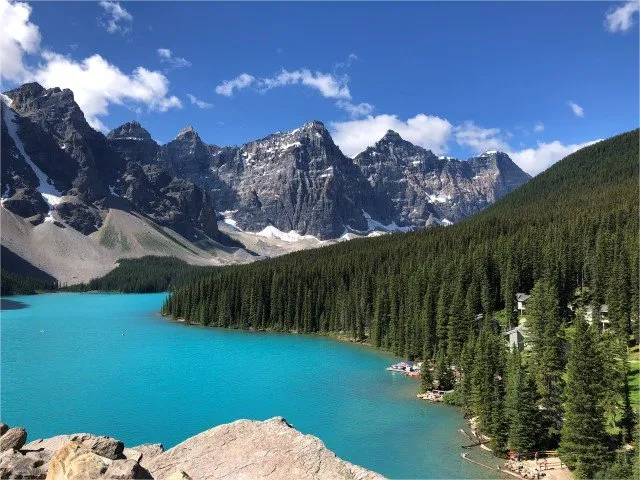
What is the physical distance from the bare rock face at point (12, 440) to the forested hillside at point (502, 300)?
3264cm

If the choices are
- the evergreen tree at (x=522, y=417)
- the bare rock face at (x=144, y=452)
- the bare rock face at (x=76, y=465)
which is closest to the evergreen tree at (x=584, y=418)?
the evergreen tree at (x=522, y=417)

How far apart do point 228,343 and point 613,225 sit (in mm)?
78124

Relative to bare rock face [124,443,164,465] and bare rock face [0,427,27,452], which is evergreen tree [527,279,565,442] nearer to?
bare rock face [124,443,164,465]

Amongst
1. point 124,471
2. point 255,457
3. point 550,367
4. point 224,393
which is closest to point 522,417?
point 550,367

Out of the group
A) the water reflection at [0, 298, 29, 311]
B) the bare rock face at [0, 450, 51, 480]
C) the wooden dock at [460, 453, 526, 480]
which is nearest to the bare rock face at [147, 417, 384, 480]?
the bare rock face at [0, 450, 51, 480]

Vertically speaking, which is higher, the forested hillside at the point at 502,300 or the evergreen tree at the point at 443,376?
the forested hillside at the point at 502,300

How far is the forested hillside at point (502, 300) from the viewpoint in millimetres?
38219

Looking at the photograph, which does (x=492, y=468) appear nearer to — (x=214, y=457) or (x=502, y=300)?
(x=214, y=457)

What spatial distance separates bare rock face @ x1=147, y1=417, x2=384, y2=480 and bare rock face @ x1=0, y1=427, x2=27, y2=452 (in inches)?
138

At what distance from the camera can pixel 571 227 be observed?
95688mm

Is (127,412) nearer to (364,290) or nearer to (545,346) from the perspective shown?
(545,346)

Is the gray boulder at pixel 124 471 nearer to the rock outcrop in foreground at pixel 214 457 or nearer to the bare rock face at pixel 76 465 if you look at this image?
the rock outcrop in foreground at pixel 214 457

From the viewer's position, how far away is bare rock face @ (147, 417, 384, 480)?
10125 millimetres

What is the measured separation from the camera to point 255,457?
10.8 m
